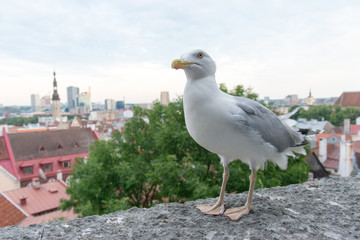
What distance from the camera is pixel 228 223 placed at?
1.76 metres

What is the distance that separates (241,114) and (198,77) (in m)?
0.37

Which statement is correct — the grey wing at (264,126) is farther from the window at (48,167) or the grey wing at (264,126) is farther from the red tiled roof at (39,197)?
the window at (48,167)

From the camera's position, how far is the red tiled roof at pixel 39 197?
1088 cm

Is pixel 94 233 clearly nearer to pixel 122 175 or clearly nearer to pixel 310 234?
pixel 310 234

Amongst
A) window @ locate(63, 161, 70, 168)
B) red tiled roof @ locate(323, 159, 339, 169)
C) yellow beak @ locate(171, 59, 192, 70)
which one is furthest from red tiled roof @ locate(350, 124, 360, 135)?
yellow beak @ locate(171, 59, 192, 70)

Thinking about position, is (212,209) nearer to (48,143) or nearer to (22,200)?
(22,200)

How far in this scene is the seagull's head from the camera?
179cm

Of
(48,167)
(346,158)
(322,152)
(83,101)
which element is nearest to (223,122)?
(346,158)

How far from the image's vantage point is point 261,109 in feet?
6.52

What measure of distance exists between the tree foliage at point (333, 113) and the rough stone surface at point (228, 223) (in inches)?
1768

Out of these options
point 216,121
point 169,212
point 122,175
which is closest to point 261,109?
point 216,121

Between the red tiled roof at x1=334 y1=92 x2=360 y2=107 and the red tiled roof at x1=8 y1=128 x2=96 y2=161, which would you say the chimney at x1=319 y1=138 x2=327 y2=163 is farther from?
the red tiled roof at x1=334 y1=92 x2=360 y2=107

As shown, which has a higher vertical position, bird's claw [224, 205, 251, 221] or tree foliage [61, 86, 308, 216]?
bird's claw [224, 205, 251, 221]

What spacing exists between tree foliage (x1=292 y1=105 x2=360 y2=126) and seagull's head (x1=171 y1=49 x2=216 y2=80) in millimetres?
45348
